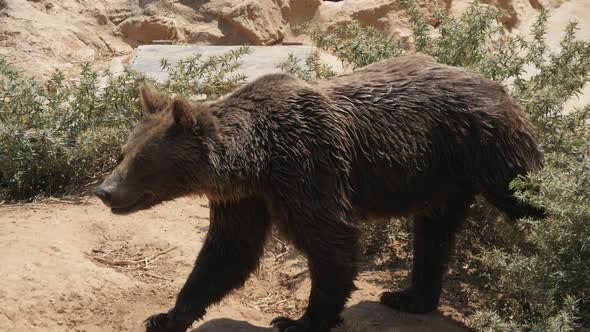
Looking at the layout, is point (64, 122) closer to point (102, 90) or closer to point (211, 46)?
point (102, 90)

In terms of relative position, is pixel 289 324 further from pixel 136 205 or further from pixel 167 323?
pixel 136 205

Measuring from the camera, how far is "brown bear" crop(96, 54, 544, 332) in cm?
537

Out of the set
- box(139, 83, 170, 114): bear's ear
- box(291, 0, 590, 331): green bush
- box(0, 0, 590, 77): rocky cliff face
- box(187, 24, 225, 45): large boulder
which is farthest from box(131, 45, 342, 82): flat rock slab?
box(139, 83, 170, 114): bear's ear

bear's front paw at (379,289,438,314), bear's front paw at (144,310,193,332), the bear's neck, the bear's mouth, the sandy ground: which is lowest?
the sandy ground

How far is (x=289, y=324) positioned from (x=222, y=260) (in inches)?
25.7

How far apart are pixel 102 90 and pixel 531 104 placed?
4354mm

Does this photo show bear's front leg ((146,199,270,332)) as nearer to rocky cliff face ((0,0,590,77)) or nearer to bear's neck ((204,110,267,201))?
bear's neck ((204,110,267,201))

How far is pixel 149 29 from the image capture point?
1141 centimetres

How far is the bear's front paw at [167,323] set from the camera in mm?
5625

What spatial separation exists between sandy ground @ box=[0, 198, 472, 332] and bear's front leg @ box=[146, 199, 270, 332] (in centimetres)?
37

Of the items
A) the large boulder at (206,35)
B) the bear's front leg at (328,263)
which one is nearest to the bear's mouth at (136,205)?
the bear's front leg at (328,263)

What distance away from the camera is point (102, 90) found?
8.73 m

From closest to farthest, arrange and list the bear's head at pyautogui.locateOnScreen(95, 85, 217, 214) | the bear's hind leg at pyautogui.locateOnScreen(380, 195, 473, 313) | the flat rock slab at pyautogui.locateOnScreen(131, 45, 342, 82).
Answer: the bear's head at pyautogui.locateOnScreen(95, 85, 217, 214) → the bear's hind leg at pyautogui.locateOnScreen(380, 195, 473, 313) → the flat rock slab at pyautogui.locateOnScreen(131, 45, 342, 82)

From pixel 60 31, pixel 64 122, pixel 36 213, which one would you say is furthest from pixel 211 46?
pixel 36 213
